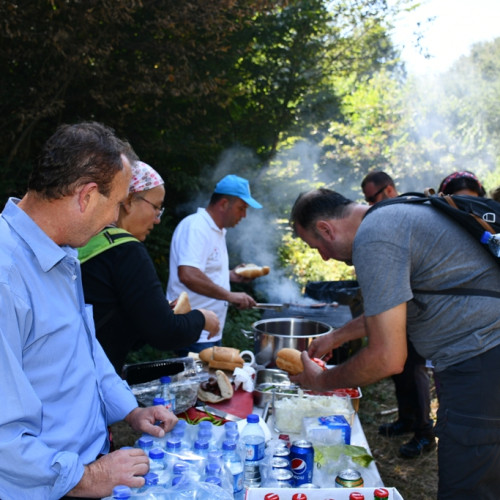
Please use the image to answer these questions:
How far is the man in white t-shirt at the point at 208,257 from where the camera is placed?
3.86 meters

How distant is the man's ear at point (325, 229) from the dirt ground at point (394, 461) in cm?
→ 251

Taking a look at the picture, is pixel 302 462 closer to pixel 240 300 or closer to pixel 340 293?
pixel 240 300

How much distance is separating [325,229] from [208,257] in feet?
5.51

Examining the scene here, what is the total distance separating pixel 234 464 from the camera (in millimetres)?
1688

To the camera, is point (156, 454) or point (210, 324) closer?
point (156, 454)

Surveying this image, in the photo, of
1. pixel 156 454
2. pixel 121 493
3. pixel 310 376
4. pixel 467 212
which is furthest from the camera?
pixel 310 376

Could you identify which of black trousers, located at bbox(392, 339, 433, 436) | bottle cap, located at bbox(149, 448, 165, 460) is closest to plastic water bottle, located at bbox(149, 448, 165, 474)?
bottle cap, located at bbox(149, 448, 165, 460)

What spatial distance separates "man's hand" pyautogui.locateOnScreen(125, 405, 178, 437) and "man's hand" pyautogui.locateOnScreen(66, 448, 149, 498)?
0.34 metres

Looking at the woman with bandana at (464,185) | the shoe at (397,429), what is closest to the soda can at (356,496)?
the woman with bandana at (464,185)

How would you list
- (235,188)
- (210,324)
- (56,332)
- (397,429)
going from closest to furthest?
1. (56,332)
2. (210,324)
3. (235,188)
4. (397,429)

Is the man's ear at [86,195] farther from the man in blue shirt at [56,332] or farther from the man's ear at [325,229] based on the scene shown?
the man's ear at [325,229]

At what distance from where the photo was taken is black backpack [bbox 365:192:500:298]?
202 cm

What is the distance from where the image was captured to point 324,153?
11930 millimetres

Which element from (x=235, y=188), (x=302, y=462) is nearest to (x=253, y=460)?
(x=302, y=462)
